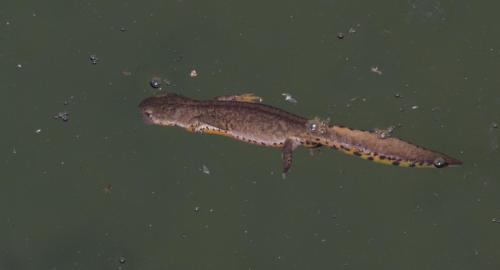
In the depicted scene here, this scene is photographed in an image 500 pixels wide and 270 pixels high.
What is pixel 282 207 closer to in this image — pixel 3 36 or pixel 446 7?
pixel 446 7

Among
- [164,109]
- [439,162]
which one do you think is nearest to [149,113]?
[164,109]

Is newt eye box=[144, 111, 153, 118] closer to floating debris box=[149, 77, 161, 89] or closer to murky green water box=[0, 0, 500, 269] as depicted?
murky green water box=[0, 0, 500, 269]

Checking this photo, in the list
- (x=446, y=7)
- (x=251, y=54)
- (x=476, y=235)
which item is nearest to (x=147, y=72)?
(x=251, y=54)

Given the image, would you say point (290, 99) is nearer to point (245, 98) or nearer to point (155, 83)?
point (245, 98)

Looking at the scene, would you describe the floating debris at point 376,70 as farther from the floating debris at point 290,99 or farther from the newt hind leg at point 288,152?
the newt hind leg at point 288,152

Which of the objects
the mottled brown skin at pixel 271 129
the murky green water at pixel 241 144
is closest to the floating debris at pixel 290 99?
the murky green water at pixel 241 144

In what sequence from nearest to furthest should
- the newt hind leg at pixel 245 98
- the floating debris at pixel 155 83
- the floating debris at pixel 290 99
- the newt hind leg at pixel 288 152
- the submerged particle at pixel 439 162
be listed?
the submerged particle at pixel 439 162 → the newt hind leg at pixel 288 152 → the floating debris at pixel 290 99 → the newt hind leg at pixel 245 98 → the floating debris at pixel 155 83

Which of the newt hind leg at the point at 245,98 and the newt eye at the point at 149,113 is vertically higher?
the newt hind leg at the point at 245,98
